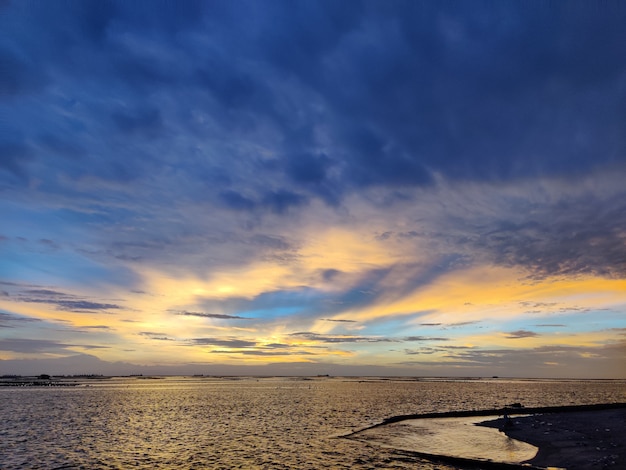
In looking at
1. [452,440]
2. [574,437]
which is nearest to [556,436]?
[574,437]

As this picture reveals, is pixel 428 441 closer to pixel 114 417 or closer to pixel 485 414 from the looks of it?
pixel 485 414

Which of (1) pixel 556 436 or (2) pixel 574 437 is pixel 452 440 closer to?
(1) pixel 556 436

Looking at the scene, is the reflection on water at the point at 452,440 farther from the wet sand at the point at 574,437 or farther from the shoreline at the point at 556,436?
the wet sand at the point at 574,437

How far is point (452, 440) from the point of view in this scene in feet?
150

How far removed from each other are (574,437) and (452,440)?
42.3ft

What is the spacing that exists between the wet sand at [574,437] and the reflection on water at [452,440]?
1.69 metres

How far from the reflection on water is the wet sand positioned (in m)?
1.69

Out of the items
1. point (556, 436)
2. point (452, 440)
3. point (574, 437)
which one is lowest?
point (452, 440)

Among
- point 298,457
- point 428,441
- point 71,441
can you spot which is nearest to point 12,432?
point 71,441

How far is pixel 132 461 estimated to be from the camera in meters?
36.8

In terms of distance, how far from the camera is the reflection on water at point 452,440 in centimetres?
3803

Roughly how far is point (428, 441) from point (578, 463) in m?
15.6

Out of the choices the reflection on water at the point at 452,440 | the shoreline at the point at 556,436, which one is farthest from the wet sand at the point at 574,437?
the reflection on water at the point at 452,440

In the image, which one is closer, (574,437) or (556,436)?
(574,437)
